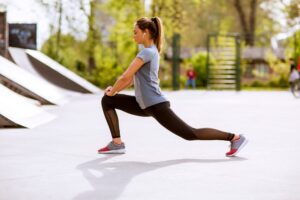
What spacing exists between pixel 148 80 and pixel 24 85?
27.0 ft

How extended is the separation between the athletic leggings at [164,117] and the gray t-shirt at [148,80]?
8 cm

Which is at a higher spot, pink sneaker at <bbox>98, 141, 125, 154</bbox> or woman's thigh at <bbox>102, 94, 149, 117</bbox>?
woman's thigh at <bbox>102, 94, 149, 117</bbox>

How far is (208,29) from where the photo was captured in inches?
2849

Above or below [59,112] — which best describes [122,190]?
above

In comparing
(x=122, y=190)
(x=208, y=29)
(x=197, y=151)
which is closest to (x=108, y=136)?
(x=197, y=151)

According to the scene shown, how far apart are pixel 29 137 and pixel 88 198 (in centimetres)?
476

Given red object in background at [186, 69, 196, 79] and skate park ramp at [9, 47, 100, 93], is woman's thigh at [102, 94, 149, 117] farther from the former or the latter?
red object in background at [186, 69, 196, 79]

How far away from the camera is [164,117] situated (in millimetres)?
7484

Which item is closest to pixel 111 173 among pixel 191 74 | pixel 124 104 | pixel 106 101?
pixel 124 104

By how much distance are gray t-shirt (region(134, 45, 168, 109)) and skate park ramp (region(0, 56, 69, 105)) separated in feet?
22.7

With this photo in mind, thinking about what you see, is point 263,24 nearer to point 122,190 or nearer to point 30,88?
point 30,88

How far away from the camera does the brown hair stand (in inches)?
294

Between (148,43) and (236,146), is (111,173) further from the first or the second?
(236,146)

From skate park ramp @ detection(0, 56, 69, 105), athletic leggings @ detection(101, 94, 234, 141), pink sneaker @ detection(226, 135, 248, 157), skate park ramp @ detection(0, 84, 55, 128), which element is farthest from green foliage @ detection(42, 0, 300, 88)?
pink sneaker @ detection(226, 135, 248, 157)
